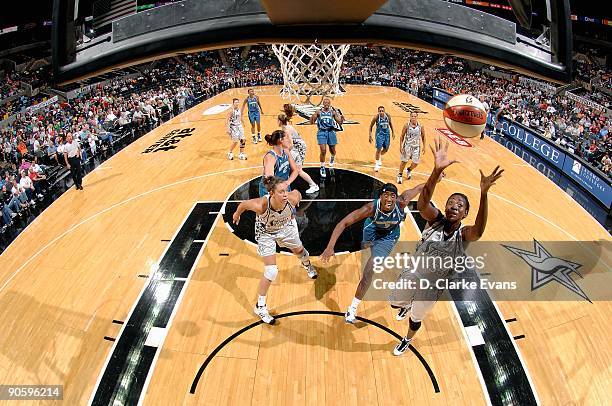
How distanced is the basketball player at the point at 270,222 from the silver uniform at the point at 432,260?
1.63 m

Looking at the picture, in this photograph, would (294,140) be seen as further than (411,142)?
No

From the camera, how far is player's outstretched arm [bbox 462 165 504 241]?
11.2 ft

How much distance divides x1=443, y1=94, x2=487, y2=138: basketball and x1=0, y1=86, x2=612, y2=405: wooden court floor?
2.51m

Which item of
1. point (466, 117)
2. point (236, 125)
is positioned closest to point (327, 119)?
point (236, 125)

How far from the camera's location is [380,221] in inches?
200

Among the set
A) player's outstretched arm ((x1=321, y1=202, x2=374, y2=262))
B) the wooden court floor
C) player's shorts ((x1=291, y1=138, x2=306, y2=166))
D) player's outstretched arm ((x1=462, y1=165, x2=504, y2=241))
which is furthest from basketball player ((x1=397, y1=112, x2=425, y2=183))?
player's outstretched arm ((x1=462, y1=165, x2=504, y2=241))

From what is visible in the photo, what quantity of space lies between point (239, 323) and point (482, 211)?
3456 mm

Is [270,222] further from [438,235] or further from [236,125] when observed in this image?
[236,125]

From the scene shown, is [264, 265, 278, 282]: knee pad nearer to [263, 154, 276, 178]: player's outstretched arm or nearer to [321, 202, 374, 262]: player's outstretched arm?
[321, 202, 374, 262]: player's outstretched arm

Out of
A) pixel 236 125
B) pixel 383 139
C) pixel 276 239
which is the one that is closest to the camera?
pixel 276 239

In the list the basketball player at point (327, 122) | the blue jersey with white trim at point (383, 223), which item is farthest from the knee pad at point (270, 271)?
the basketball player at point (327, 122)

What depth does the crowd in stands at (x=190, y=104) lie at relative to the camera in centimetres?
1158

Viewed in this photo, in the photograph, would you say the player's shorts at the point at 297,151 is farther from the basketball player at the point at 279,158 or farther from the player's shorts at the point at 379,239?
the player's shorts at the point at 379,239

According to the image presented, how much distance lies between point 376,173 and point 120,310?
22.6ft
